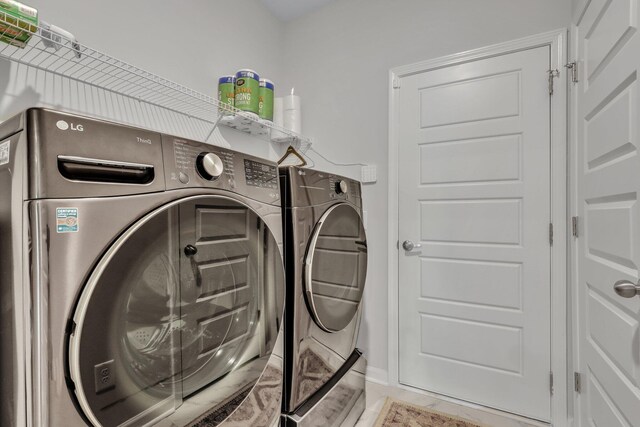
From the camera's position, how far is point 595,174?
1319 mm

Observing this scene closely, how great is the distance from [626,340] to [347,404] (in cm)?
114

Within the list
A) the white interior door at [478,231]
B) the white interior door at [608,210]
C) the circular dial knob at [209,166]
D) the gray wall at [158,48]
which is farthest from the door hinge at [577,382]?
the gray wall at [158,48]

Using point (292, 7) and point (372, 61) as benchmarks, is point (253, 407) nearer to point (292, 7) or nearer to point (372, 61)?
point (372, 61)

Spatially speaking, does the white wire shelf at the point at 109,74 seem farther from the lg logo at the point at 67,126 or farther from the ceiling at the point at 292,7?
the ceiling at the point at 292,7

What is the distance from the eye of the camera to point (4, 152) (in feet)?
2.09

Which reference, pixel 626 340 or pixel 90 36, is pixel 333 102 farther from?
pixel 626 340

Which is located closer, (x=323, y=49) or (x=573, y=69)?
(x=573, y=69)

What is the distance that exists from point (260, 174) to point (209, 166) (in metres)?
0.22

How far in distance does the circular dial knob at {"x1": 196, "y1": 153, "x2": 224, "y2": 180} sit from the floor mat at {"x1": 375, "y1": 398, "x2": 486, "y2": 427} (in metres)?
1.58

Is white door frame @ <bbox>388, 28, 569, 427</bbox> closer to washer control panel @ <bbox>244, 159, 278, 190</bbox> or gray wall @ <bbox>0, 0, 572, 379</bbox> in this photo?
gray wall @ <bbox>0, 0, 572, 379</bbox>

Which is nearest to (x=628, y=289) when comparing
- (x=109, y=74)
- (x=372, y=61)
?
(x=372, y=61)

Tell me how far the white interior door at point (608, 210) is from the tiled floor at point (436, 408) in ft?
1.31

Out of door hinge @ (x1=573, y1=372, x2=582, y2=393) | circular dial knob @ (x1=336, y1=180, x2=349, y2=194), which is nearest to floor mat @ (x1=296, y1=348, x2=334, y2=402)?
circular dial knob @ (x1=336, y1=180, x2=349, y2=194)

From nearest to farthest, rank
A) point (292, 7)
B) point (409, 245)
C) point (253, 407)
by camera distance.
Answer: point (253, 407), point (409, 245), point (292, 7)
